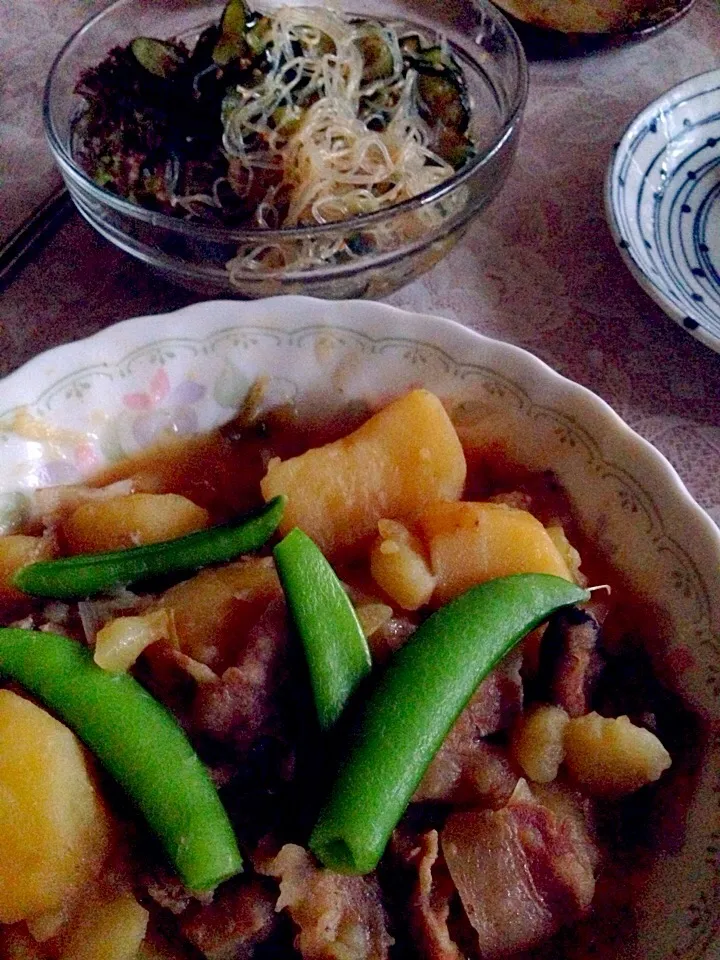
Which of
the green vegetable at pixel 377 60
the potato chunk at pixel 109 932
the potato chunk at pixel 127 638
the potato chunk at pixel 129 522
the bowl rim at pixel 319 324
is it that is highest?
the green vegetable at pixel 377 60

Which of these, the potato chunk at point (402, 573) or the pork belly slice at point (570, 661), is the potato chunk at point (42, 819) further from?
the pork belly slice at point (570, 661)

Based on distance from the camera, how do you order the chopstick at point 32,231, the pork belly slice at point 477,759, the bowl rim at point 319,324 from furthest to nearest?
the chopstick at point 32,231, the bowl rim at point 319,324, the pork belly slice at point 477,759

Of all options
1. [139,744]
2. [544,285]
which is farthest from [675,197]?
[139,744]

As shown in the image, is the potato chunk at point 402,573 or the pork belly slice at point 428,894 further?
the potato chunk at point 402,573

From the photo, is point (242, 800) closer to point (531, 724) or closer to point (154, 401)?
point (531, 724)

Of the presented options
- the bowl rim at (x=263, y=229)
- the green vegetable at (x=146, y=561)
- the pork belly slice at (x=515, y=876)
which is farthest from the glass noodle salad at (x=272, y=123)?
the pork belly slice at (x=515, y=876)

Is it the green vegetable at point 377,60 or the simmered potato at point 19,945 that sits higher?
the green vegetable at point 377,60

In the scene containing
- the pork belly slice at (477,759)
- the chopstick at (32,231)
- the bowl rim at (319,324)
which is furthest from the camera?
the chopstick at (32,231)
